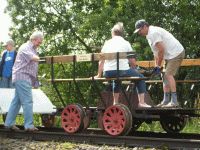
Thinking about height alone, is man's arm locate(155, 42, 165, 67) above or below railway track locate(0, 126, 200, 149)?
above

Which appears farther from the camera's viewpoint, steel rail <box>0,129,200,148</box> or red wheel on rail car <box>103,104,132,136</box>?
red wheel on rail car <box>103,104,132,136</box>

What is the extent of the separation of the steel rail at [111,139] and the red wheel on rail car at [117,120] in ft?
0.73

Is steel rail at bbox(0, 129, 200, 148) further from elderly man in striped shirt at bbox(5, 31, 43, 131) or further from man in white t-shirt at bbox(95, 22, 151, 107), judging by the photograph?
man in white t-shirt at bbox(95, 22, 151, 107)

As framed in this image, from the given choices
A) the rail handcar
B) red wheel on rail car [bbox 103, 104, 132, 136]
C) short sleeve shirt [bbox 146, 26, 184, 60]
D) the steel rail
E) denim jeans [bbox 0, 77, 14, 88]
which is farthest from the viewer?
denim jeans [bbox 0, 77, 14, 88]

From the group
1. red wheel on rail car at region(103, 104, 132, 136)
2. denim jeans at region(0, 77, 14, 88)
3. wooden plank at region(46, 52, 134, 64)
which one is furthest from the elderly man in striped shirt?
denim jeans at region(0, 77, 14, 88)

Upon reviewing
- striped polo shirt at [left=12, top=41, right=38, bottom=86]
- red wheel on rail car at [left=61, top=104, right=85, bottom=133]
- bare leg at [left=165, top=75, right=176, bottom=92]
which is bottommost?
red wheel on rail car at [left=61, top=104, right=85, bottom=133]

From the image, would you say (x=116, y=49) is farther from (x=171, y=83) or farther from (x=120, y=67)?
(x=171, y=83)

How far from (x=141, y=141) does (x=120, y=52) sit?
1541 mm

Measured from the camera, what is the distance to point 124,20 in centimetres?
2530

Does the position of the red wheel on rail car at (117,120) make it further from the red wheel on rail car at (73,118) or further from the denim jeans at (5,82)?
the denim jeans at (5,82)

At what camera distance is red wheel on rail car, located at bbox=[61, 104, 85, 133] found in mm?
9258

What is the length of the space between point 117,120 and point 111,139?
1.31 ft

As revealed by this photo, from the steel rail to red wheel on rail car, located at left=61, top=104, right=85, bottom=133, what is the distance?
0.34m

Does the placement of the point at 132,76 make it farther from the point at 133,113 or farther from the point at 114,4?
the point at 114,4
